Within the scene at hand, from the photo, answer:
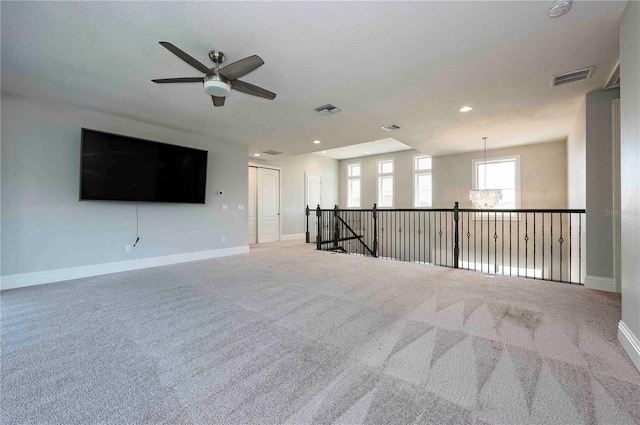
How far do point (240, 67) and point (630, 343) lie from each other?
145 inches

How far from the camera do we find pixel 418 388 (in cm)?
154

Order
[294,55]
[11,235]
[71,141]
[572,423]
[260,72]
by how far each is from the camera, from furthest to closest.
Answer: [71,141] < [11,235] < [260,72] < [294,55] < [572,423]

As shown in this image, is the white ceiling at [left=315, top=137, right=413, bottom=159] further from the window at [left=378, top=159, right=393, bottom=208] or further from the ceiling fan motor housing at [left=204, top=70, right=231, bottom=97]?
the ceiling fan motor housing at [left=204, top=70, right=231, bottom=97]

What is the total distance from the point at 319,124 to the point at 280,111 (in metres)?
0.87

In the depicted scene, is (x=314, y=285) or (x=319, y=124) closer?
(x=314, y=285)

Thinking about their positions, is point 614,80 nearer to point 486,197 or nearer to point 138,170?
point 486,197

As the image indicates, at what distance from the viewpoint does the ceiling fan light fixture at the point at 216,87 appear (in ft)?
8.24

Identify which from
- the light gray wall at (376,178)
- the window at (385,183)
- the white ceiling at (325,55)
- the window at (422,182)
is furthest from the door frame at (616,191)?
the window at (385,183)

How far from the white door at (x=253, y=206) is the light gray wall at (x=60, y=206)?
103 inches

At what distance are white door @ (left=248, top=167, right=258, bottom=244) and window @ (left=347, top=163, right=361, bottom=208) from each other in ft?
12.7

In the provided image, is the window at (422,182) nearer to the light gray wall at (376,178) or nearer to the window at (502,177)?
the light gray wall at (376,178)

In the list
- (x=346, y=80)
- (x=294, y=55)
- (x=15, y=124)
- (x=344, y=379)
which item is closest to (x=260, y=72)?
(x=294, y=55)

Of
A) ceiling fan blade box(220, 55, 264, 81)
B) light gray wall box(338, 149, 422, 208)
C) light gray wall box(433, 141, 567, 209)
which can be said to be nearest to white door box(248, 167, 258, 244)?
light gray wall box(338, 149, 422, 208)

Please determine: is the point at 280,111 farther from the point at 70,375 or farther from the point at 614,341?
the point at 614,341
